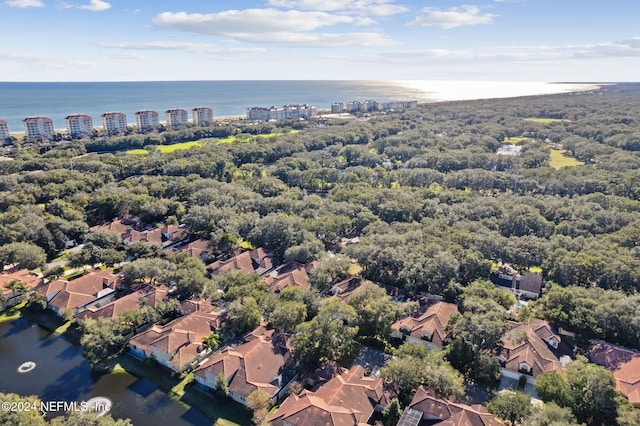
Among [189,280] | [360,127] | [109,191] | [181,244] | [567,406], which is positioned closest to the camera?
[567,406]

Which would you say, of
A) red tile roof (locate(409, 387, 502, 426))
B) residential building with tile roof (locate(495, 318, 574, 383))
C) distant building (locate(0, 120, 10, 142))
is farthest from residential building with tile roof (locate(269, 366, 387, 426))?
distant building (locate(0, 120, 10, 142))

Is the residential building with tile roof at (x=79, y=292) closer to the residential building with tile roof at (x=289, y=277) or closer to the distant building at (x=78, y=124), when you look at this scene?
the residential building with tile roof at (x=289, y=277)

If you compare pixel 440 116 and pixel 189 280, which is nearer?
pixel 189 280

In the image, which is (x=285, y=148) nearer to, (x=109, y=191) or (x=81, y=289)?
(x=109, y=191)

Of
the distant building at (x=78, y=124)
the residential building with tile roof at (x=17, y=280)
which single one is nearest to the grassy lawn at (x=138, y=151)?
the distant building at (x=78, y=124)

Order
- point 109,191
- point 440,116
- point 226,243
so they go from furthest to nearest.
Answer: point 440,116 → point 109,191 → point 226,243

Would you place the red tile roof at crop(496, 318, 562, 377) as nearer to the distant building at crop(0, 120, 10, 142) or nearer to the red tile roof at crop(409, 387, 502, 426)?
the red tile roof at crop(409, 387, 502, 426)

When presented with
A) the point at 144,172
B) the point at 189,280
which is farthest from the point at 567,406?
the point at 144,172
